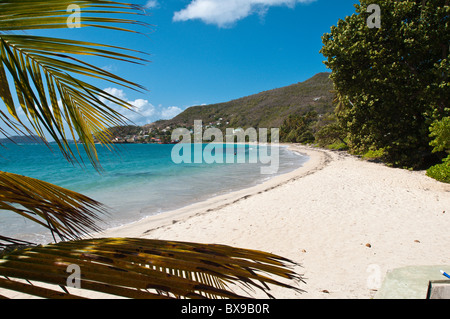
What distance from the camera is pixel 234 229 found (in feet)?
21.2

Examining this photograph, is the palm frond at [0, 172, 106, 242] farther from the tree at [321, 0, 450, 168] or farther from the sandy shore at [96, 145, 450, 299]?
the tree at [321, 0, 450, 168]

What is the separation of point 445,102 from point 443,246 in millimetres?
11106

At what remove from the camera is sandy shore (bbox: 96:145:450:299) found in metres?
4.02

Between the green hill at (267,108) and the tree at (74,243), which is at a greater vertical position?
the green hill at (267,108)

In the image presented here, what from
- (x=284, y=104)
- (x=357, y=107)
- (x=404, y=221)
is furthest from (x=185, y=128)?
(x=404, y=221)

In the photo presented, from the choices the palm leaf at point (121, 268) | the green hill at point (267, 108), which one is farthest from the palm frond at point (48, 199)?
the green hill at point (267, 108)

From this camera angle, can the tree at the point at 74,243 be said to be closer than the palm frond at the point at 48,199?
Yes

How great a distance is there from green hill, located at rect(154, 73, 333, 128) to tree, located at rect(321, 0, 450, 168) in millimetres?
68845

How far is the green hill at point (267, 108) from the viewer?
90175 mm

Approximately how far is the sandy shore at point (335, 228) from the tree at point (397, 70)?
4.15m

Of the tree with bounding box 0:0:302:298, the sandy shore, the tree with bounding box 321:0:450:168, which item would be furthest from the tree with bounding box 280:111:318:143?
the tree with bounding box 0:0:302:298

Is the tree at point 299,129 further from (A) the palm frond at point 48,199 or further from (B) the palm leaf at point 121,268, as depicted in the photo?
(B) the palm leaf at point 121,268
